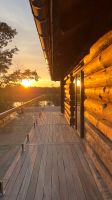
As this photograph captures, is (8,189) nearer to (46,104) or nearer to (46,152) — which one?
(46,152)

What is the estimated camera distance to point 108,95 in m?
4.06

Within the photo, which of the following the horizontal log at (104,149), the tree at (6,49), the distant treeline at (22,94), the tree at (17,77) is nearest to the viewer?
the horizontal log at (104,149)

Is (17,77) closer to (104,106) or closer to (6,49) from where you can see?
(6,49)

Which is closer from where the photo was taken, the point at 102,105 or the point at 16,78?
the point at 102,105

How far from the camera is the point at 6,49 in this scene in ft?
107

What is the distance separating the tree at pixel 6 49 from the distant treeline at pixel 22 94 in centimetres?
244

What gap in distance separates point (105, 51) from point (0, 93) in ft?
97.0

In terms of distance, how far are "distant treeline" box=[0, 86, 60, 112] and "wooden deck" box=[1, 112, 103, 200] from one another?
18.5 meters

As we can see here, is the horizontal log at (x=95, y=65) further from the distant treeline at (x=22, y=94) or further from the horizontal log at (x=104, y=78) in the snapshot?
the distant treeline at (x=22, y=94)

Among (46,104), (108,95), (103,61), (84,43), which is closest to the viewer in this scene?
(108,95)

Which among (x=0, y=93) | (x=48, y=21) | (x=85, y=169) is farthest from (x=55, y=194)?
(x=0, y=93)

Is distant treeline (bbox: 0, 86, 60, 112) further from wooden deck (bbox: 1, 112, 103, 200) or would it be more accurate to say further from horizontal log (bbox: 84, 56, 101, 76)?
horizontal log (bbox: 84, 56, 101, 76)

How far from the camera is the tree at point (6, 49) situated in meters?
31.4

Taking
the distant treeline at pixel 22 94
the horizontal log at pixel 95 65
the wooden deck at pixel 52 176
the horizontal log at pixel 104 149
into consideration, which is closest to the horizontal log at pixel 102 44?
the horizontal log at pixel 95 65
